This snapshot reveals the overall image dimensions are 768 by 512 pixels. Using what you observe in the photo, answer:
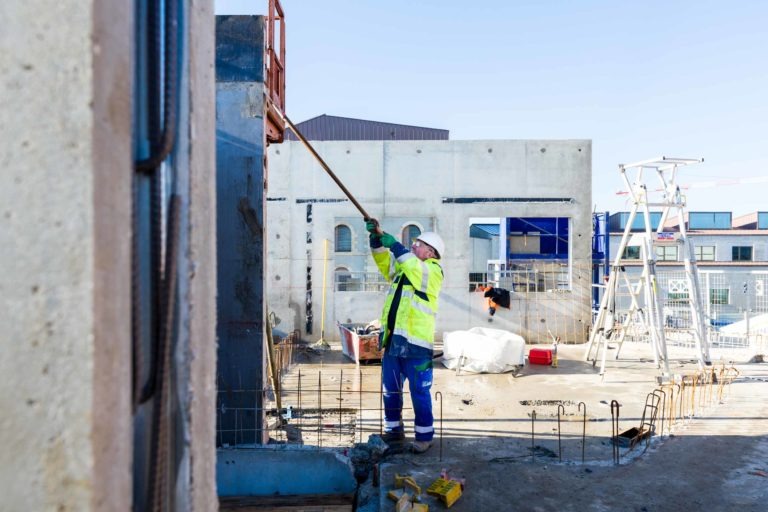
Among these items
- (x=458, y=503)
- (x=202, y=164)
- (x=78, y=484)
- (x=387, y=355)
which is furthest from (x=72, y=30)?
(x=387, y=355)

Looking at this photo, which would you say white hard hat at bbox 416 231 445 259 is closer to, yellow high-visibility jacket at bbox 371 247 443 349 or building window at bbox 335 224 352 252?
yellow high-visibility jacket at bbox 371 247 443 349

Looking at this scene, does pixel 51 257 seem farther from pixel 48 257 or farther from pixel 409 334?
pixel 409 334

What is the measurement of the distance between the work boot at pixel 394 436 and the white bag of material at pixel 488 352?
15.3 feet

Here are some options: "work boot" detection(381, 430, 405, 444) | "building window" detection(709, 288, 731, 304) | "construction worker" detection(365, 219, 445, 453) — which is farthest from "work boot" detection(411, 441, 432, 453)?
"building window" detection(709, 288, 731, 304)

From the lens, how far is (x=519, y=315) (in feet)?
46.1

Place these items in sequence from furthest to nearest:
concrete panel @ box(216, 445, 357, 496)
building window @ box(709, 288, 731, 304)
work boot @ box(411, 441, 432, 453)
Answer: building window @ box(709, 288, 731, 304) < work boot @ box(411, 441, 432, 453) < concrete panel @ box(216, 445, 357, 496)

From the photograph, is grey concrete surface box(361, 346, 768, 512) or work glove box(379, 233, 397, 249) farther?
work glove box(379, 233, 397, 249)

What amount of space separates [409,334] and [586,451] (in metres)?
2.03

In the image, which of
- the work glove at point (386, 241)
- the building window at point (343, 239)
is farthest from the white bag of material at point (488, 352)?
the building window at point (343, 239)

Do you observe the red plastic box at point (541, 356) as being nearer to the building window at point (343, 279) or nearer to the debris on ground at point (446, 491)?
the building window at point (343, 279)

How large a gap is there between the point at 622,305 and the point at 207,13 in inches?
1073

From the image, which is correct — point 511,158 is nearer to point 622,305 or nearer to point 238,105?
point 238,105

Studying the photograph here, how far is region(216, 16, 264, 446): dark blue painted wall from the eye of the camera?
14.1 ft

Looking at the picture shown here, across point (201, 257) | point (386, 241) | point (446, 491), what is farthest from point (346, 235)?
point (201, 257)
